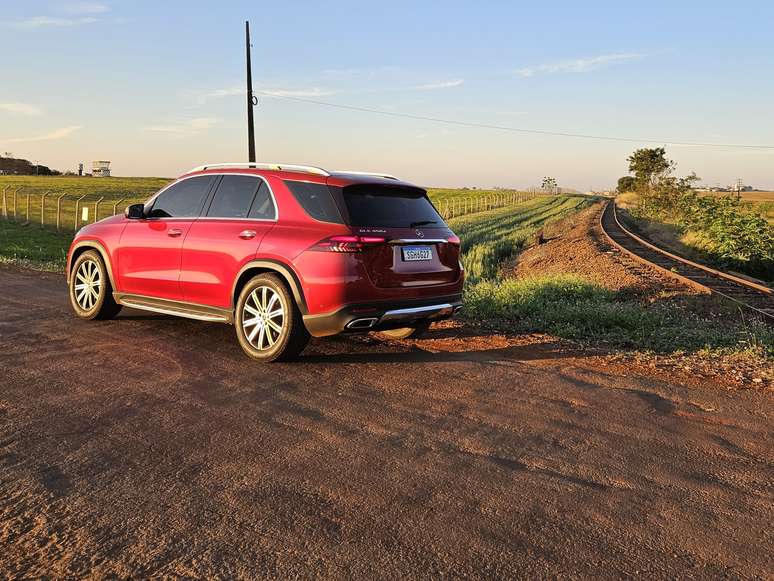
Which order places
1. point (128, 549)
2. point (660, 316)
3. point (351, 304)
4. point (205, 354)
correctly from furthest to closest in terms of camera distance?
point (660, 316), point (205, 354), point (351, 304), point (128, 549)

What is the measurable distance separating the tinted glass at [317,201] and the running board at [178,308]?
4.26 ft

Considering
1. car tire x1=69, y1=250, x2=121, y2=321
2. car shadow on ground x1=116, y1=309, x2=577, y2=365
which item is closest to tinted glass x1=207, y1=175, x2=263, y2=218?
car shadow on ground x1=116, y1=309, x2=577, y2=365

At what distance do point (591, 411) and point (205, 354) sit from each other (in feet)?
11.4

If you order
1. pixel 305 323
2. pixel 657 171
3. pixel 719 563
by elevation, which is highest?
pixel 657 171

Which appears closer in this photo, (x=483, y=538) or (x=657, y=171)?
(x=483, y=538)

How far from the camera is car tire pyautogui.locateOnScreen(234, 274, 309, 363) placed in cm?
573

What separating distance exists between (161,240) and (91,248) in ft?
5.19

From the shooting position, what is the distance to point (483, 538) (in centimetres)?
281

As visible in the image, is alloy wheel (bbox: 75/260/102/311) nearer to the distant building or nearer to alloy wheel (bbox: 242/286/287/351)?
alloy wheel (bbox: 242/286/287/351)

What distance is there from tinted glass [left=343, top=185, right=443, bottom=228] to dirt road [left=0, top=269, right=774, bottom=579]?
1282mm

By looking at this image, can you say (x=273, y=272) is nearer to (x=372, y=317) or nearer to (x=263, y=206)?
(x=263, y=206)

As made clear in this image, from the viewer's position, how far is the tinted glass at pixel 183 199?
679cm

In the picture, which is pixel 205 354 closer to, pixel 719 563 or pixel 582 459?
pixel 582 459

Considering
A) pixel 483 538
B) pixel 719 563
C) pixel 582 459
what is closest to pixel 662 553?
pixel 719 563
